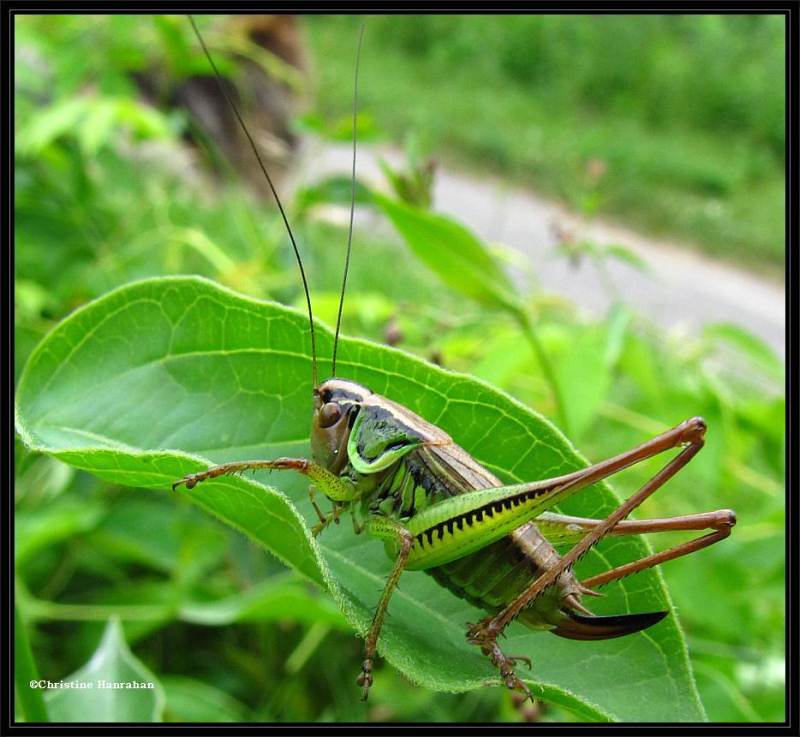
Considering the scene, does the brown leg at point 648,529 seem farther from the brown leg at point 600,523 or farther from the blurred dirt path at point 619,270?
the blurred dirt path at point 619,270

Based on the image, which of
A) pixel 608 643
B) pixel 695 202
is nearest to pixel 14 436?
pixel 608 643

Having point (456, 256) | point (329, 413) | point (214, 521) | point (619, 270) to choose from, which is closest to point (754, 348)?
point (456, 256)

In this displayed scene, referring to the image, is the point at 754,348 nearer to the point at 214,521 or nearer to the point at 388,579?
the point at 388,579

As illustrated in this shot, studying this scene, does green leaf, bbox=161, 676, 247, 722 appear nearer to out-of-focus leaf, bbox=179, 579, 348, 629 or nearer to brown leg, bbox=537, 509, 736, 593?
out-of-focus leaf, bbox=179, 579, 348, 629

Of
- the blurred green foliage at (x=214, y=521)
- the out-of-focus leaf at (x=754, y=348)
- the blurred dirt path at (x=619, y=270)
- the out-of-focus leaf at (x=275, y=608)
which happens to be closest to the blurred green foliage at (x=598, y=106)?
the blurred dirt path at (x=619, y=270)

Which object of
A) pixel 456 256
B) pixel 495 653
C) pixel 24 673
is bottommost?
pixel 24 673
